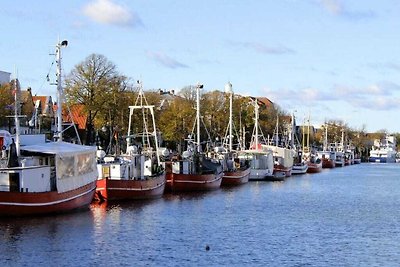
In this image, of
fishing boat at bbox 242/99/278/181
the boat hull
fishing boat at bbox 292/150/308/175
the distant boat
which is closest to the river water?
fishing boat at bbox 242/99/278/181

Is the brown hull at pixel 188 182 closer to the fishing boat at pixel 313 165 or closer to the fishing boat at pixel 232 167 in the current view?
the fishing boat at pixel 232 167

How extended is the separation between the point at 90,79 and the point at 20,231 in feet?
204

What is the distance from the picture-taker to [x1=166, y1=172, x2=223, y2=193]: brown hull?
257 feet

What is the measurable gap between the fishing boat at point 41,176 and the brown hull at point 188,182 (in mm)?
18271

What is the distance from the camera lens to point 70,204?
180 feet

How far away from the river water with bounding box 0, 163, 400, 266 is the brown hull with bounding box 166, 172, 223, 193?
8465 millimetres

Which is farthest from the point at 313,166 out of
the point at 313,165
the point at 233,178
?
the point at 233,178

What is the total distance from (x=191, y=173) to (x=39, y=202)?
33.4 metres

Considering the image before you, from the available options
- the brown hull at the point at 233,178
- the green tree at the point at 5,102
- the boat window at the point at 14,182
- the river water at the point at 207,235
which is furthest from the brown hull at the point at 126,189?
the green tree at the point at 5,102

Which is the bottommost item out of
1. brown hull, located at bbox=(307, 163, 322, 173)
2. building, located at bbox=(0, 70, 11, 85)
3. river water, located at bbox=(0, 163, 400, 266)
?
river water, located at bbox=(0, 163, 400, 266)

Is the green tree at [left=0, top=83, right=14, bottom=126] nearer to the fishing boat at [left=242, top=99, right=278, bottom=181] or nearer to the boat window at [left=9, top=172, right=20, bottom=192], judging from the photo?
the fishing boat at [left=242, top=99, right=278, bottom=181]

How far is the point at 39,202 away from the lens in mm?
50750

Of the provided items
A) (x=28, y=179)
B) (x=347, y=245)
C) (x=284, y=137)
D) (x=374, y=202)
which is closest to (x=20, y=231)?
(x=28, y=179)

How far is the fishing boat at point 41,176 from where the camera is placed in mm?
49844
